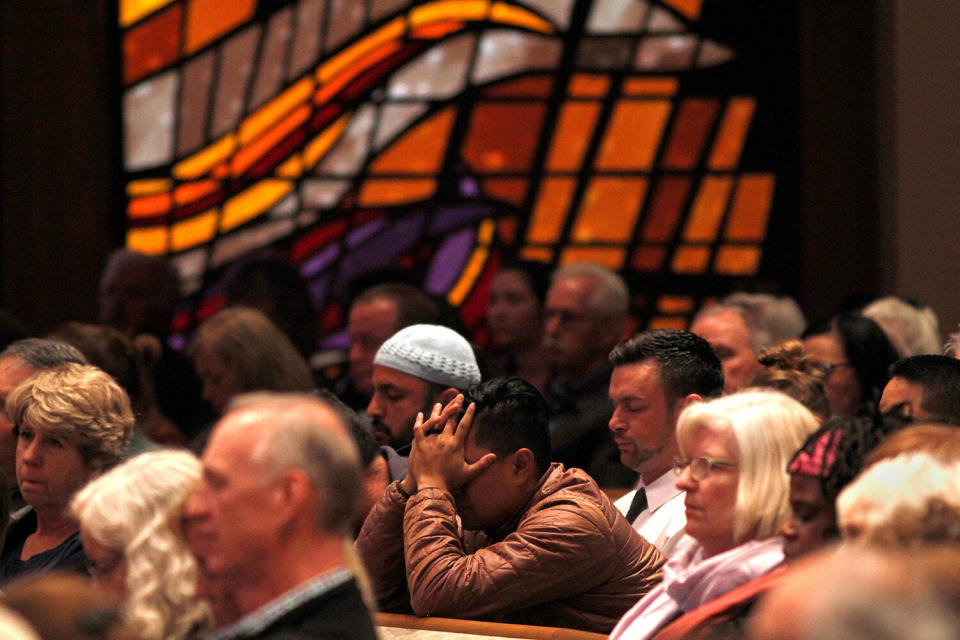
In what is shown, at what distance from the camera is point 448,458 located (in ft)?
12.8

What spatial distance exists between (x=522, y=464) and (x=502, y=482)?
70 mm

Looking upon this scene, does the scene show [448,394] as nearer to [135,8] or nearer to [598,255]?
[598,255]

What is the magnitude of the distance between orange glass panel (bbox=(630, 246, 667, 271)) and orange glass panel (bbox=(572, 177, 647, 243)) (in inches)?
4.6

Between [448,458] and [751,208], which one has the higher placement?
[448,458]

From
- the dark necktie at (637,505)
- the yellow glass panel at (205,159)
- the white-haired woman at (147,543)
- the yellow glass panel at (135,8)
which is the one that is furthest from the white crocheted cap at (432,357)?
the yellow glass panel at (135,8)

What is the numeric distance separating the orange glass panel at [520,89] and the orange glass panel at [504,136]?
56 mm

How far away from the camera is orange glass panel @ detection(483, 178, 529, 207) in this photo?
8250mm

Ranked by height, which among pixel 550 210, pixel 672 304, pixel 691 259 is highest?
pixel 550 210

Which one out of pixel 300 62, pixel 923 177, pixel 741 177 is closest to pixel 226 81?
pixel 300 62

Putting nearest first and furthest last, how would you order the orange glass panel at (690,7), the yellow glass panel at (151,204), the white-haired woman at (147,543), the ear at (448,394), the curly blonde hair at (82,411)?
the white-haired woman at (147,543), the curly blonde hair at (82,411), the ear at (448,394), the orange glass panel at (690,7), the yellow glass panel at (151,204)

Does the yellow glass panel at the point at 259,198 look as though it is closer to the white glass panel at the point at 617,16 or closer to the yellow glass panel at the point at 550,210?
the yellow glass panel at the point at 550,210

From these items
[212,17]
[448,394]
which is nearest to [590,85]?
[212,17]

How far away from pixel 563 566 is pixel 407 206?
191 inches

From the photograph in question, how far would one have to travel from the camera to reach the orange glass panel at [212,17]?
8.34 meters
